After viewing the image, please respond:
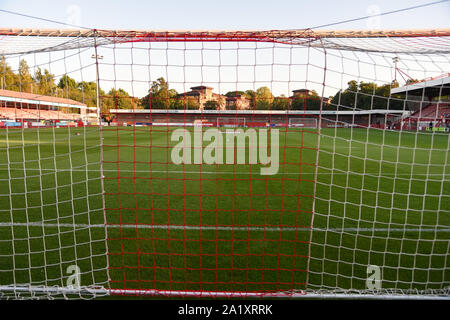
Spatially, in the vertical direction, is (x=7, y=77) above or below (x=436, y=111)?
above

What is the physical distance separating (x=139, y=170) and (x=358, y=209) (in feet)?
21.9

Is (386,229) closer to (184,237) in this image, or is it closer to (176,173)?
(184,237)

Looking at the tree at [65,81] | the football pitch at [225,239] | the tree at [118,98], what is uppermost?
the tree at [65,81]

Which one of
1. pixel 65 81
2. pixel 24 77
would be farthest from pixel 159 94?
pixel 24 77

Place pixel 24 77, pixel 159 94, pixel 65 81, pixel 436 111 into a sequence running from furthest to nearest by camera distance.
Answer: pixel 436 111
pixel 159 94
pixel 24 77
pixel 65 81

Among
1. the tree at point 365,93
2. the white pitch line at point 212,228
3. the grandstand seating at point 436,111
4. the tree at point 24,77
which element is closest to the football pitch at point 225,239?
the white pitch line at point 212,228

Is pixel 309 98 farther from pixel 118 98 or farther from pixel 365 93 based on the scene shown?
pixel 118 98

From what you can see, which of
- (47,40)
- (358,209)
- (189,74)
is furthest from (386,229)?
(47,40)

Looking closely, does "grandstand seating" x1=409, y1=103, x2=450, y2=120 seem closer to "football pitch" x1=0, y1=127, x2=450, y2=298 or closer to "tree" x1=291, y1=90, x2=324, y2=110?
"football pitch" x1=0, y1=127, x2=450, y2=298

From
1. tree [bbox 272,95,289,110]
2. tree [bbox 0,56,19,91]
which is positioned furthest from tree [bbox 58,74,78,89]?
tree [bbox 272,95,289,110]

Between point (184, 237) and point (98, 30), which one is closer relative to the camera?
point (98, 30)

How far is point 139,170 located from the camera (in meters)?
9.24

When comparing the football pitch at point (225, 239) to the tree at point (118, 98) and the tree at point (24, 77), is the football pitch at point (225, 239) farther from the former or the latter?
the tree at point (24, 77)

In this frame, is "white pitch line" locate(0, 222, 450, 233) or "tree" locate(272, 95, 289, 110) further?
"white pitch line" locate(0, 222, 450, 233)
